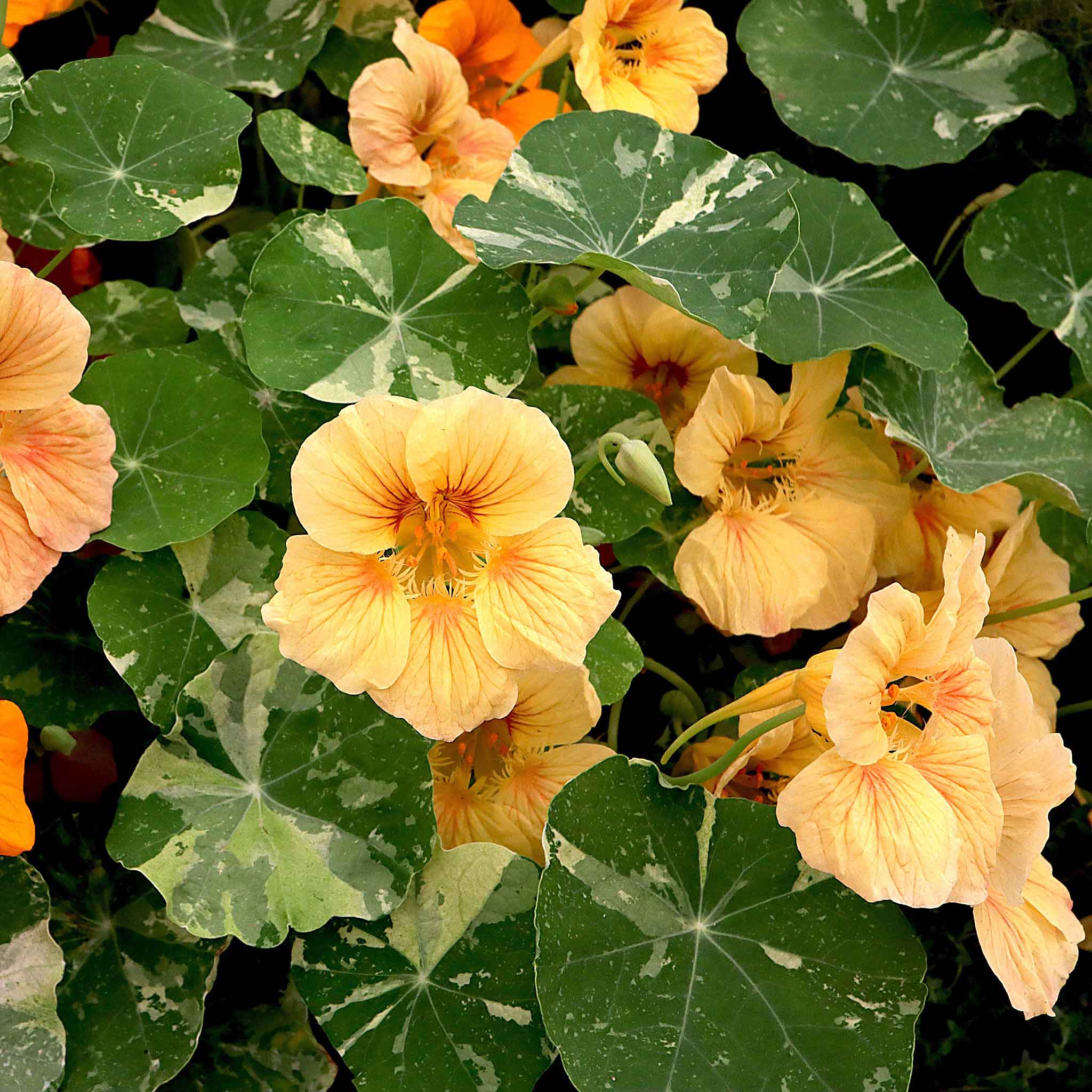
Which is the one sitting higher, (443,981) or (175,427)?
(175,427)

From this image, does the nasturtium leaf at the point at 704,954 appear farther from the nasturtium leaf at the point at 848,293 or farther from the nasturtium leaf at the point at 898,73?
the nasturtium leaf at the point at 898,73

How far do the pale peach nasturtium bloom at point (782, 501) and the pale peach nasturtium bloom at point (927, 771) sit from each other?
18cm

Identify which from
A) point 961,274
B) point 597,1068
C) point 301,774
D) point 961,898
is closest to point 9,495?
point 301,774

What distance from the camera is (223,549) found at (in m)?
0.92

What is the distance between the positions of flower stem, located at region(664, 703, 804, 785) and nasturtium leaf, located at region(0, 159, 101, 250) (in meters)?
0.69

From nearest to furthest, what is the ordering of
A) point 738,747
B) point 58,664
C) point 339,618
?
point 339,618 < point 738,747 < point 58,664

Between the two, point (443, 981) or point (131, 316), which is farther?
point (131, 316)

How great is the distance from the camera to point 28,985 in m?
0.82

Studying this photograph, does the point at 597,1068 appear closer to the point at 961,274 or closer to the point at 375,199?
the point at 375,199

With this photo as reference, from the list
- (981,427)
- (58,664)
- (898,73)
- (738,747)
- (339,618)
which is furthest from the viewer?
(898,73)

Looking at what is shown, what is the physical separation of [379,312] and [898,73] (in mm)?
639

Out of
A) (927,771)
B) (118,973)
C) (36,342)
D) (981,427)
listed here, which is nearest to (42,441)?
(36,342)

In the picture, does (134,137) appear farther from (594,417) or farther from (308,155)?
(594,417)

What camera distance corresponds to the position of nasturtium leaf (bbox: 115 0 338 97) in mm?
1104
